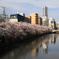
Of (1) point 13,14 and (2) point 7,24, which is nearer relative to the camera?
(2) point 7,24

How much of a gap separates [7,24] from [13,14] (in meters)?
36.4

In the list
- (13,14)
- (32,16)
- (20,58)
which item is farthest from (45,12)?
(20,58)

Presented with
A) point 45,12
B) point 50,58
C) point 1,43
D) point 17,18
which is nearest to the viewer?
point 50,58

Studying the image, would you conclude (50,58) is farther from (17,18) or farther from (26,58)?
(17,18)

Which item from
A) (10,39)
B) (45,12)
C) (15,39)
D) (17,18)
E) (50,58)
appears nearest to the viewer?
(50,58)

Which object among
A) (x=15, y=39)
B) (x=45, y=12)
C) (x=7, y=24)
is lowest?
(x=15, y=39)

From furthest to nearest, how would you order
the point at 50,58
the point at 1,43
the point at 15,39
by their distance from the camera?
the point at 15,39, the point at 1,43, the point at 50,58

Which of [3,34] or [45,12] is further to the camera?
[45,12]

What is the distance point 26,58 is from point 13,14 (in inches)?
1960

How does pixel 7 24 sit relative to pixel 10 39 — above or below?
above

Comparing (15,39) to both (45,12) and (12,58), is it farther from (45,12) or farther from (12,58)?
(45,12)

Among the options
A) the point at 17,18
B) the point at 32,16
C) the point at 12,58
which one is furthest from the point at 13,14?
the point at 12,58

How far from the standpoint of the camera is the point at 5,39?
61.5ft

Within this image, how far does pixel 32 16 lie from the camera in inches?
3344
